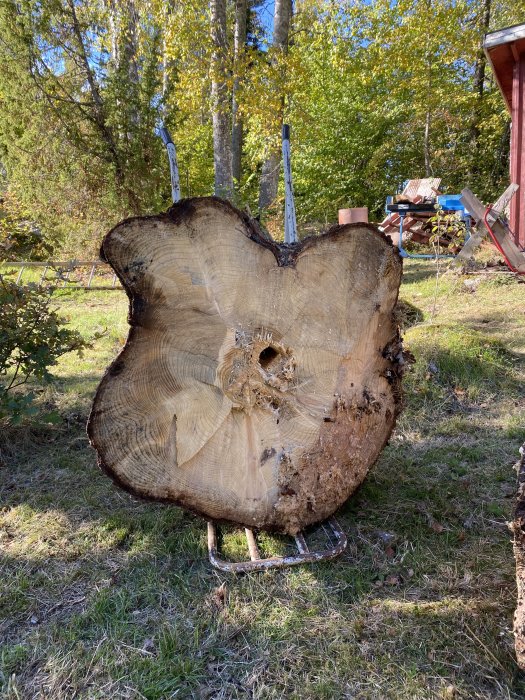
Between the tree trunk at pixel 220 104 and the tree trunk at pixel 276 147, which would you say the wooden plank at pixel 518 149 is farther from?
the tree trunk at pixel 220 104

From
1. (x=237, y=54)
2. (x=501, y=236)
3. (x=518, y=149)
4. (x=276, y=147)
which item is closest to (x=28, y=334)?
(x=501, y=236)

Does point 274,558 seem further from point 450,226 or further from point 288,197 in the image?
point 450,226

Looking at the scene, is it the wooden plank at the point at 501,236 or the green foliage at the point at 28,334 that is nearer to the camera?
the green foliage at the point at 28,334

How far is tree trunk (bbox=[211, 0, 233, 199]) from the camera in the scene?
6.97 m

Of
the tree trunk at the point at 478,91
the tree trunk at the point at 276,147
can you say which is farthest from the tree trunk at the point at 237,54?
the tree trunk at the point at 478,91

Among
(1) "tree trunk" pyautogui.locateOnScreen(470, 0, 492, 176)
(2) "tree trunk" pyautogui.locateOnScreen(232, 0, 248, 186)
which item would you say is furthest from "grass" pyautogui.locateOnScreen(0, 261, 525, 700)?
(1) "tree trunk" pyautogui.locateOnScreen(470, 0, 492, 176)

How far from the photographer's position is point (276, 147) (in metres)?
8.27

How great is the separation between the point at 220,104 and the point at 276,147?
4.54ft

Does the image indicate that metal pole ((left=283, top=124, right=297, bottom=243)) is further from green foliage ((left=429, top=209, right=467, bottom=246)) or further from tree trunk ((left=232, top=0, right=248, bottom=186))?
tree trunk ((left=232, top=0, right=248, bottom=186))

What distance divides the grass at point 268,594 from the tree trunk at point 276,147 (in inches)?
223

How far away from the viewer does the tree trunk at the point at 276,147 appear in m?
7.75

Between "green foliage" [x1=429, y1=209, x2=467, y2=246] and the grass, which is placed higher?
"green foliage" [x1=429, y1=209, x2=467, y2=246]

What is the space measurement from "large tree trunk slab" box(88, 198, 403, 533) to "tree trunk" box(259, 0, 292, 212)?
5723 mm

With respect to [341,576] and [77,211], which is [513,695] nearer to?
[341,576]
